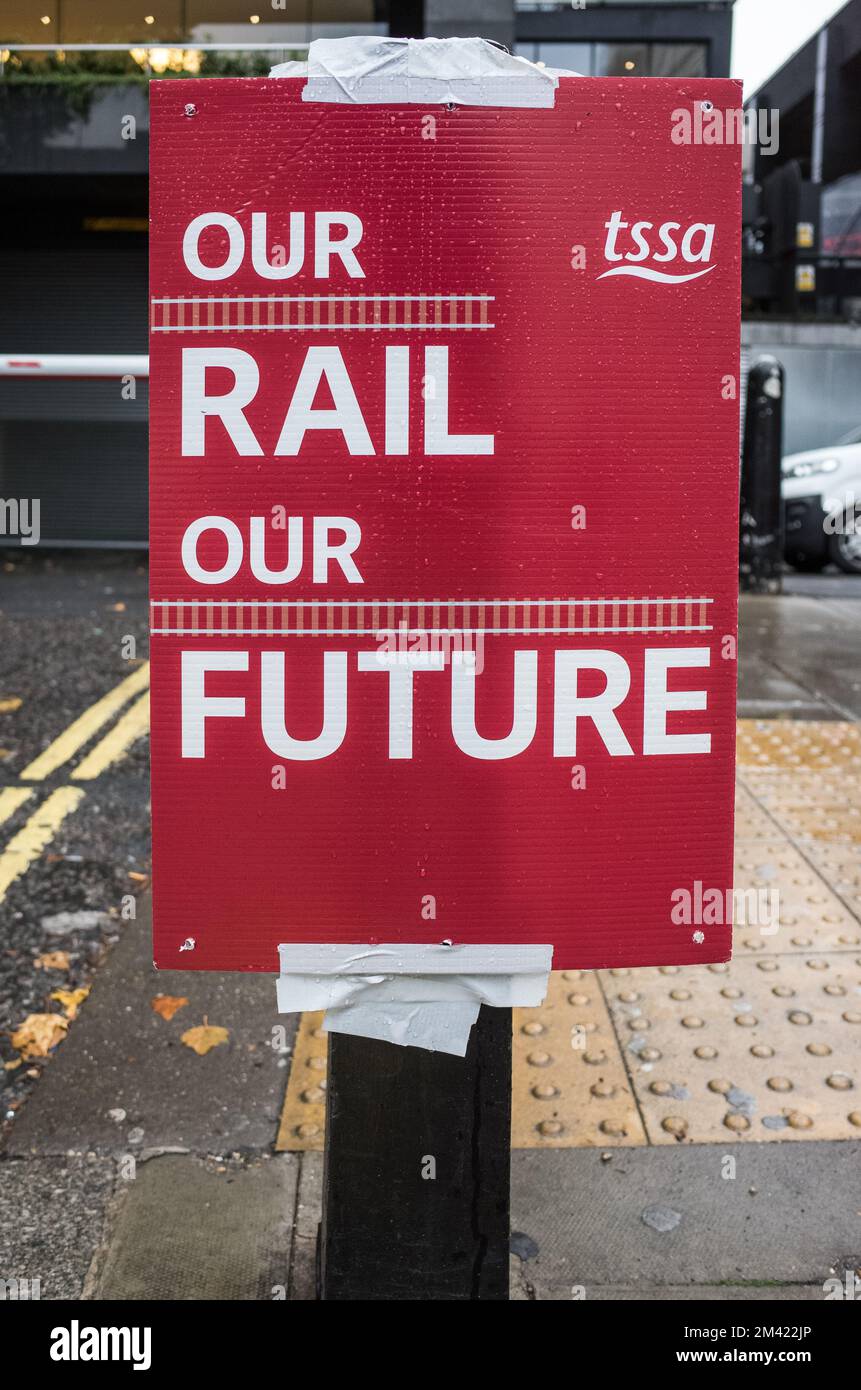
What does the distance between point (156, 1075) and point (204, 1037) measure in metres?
0.23

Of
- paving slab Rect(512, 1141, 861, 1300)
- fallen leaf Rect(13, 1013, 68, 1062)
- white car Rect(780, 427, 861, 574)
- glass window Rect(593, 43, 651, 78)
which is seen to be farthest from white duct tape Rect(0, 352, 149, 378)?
glass window Rect(593, 43, 651, 78)

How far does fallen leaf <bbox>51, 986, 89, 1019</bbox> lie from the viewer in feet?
12.5

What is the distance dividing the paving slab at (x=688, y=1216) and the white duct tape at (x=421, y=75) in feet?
7.38

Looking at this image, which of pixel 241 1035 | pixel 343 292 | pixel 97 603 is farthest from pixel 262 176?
pixel 97 603

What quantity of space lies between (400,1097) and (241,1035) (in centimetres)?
160

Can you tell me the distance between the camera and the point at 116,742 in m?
6.41

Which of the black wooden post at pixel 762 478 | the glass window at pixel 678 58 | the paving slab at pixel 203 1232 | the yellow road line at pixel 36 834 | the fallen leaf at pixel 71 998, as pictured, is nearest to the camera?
the paving slab at pixel 203 1232

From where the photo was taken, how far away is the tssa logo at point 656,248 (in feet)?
6.20

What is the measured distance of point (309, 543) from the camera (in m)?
1.91

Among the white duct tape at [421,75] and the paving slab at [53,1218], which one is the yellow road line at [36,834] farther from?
the white duct tape at [421,75]

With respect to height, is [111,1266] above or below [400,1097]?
below

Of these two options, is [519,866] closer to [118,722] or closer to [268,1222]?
[268,1222]

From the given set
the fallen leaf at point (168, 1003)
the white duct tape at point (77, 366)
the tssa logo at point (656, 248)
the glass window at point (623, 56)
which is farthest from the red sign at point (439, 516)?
the glass window at point (623, 56)
